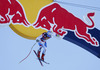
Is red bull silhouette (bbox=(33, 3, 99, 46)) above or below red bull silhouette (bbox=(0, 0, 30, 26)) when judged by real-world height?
below

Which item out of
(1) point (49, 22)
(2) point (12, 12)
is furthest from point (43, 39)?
(2) point (12, 12)

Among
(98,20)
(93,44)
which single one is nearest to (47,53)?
(93,44)

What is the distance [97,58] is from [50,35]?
0.57 m

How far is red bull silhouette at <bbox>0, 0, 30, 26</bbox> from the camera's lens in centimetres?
205

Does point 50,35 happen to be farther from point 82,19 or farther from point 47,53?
point 82,19

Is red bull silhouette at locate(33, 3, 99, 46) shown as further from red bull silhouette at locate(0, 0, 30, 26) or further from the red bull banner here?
red bull silhouette at locate(0, 0, 30, 26)

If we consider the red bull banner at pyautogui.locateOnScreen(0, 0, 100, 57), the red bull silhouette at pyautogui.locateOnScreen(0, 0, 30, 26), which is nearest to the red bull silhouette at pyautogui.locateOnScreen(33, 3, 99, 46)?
the red bull banner at pyautogui.locateOnScreen(0, 0, 100, 57)

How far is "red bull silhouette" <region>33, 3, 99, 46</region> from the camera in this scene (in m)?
2.10

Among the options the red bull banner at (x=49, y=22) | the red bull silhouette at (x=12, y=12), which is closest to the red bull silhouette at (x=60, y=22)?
the red bull banner at (x=49, y=22)

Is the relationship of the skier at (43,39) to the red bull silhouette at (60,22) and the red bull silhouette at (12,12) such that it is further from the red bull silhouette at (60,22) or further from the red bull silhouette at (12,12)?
the red bull silhouette at (12,12)

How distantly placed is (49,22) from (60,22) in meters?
0.12

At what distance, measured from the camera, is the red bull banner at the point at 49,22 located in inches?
81.3

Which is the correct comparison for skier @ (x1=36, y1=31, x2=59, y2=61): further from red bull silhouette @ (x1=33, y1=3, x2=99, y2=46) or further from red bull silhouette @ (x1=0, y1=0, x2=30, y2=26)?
red bull silhouette @ (x1=0, y1=0, x2=30, y2=26)

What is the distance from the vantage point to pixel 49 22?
6.93 feet
